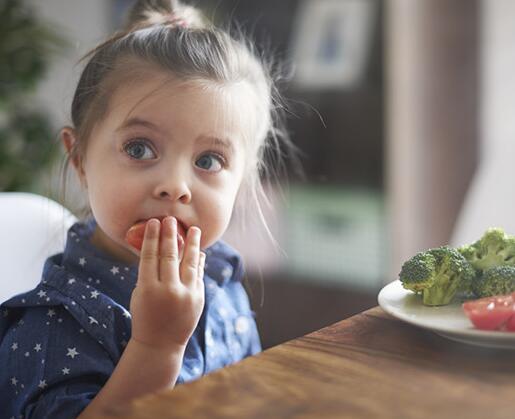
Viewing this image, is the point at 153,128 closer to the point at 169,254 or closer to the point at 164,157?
the point at 164,157

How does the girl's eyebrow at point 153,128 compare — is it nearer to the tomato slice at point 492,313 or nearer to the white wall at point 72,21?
the tomato slice at point 492,313

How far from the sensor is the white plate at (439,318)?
29.3 inches

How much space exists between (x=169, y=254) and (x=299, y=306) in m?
2.43

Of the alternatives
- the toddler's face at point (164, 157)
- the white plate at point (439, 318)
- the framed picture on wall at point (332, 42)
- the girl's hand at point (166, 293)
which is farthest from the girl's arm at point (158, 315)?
the framed picture on wall at point (332, 42)

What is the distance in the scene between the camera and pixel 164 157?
1.04 metres

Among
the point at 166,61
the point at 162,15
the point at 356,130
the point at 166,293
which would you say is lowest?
the point at 166,293

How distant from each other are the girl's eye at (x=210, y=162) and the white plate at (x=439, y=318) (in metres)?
0.32

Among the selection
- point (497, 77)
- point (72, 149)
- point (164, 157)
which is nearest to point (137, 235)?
point (164, 157)

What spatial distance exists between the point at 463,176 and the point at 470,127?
175mm

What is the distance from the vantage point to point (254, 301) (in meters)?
3.60

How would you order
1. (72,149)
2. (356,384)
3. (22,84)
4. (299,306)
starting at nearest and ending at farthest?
(356,384) → (72,149) → (22,84) → (299,306)

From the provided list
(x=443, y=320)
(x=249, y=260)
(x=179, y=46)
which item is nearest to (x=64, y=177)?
(x=179, y=46)

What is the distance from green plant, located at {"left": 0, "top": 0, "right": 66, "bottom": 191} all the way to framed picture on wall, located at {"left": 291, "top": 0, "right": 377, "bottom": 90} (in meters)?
0.95

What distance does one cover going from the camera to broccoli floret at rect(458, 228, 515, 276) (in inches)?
35.6
